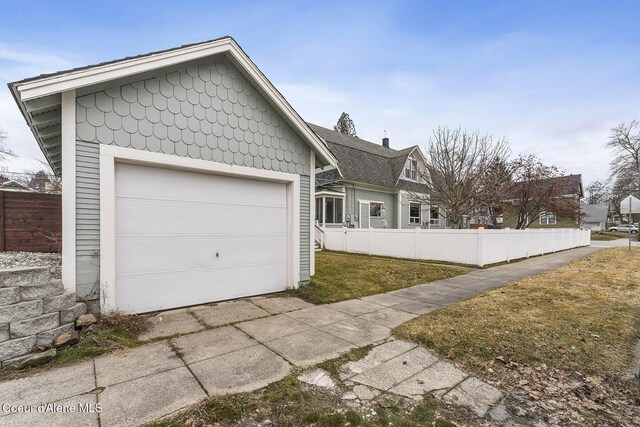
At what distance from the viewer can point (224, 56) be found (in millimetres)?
5617

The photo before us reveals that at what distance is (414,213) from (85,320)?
20.2 m

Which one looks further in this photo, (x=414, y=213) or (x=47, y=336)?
(x=414, y=213)

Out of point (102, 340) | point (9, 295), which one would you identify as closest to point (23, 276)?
point (9, 295)

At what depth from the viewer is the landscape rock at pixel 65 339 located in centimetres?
342

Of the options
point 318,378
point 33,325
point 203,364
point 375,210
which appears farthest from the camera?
point 375,210

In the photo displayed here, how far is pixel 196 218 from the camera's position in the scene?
5387 millimetres

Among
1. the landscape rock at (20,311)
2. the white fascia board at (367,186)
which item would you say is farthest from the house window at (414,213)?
the landscape rock at (20,311)

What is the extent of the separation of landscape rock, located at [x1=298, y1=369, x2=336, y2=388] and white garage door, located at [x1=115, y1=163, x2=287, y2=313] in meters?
3.17

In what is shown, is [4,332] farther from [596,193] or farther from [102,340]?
[596,193]

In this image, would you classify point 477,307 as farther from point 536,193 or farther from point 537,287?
A: point 536,193

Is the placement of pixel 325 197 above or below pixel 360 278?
above

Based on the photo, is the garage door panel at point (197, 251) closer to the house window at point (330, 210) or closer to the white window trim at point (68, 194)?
the white window trim at point (68, 194)

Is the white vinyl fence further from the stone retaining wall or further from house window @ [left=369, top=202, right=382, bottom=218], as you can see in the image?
the stone retaining wall

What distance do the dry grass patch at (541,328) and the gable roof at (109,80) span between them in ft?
15.5
